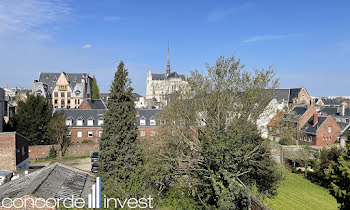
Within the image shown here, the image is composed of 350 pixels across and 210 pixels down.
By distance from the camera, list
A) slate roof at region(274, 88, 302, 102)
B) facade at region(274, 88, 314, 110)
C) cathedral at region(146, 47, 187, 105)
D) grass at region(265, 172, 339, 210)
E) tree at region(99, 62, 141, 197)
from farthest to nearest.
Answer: cathedral at region(146, 47, 187, 105) → slate roof at region(274, 88, 302, 102) → facade at region(274, 88, 314, 110) → grass at region(265, 172, 339, 210) → tree at region(99, 62, 141, 197)

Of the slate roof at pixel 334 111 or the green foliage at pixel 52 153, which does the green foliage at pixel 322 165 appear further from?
the green foliage at pixel 52 153

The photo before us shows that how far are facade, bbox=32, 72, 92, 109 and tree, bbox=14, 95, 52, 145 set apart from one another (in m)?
35.1

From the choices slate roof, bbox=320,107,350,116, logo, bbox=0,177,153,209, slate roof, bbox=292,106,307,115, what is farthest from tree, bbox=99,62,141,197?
slate roof, bbox=320,107,350,116

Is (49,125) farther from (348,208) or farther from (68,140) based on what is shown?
(348,208)

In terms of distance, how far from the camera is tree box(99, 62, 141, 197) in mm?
18062

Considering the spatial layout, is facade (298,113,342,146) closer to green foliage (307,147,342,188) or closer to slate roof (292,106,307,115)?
slate roof (292,106,307,115)

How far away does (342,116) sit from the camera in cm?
5353

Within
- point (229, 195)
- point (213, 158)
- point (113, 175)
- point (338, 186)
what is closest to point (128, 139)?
point (113, 175)

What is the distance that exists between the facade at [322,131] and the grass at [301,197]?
617 inches

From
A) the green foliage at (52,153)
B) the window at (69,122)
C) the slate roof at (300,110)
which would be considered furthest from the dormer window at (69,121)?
the slate roof at (300,110)

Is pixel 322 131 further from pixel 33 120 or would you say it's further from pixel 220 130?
pixel 33 120

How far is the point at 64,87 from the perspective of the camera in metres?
74.2

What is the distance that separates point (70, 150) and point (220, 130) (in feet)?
98.7

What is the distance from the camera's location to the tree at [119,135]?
1806 centimetres
